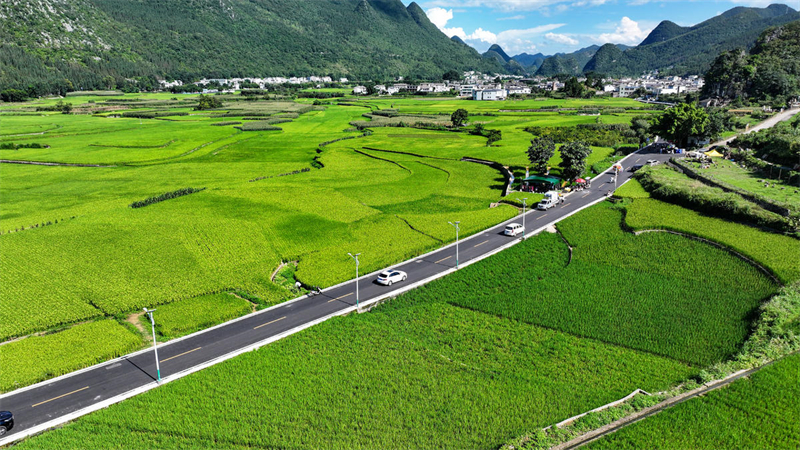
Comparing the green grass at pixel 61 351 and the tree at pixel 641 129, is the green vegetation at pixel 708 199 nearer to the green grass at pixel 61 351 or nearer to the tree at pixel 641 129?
the tree at pixel 641 129

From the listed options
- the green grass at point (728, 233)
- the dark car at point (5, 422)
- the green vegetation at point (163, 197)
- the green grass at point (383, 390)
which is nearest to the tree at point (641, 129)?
the green grass at point (728, 233)

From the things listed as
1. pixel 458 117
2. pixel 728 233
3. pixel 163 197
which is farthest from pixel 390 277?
pixel 458 117

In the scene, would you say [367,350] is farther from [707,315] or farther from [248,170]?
[248,170]

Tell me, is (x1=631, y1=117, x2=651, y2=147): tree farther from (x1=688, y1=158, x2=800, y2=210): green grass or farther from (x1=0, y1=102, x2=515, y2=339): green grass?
(x1=0, y1=102, x2=515, y2=339): green grass

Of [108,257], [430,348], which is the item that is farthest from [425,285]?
[108,257]

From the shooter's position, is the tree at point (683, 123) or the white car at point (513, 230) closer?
the white car at point (513, 230)

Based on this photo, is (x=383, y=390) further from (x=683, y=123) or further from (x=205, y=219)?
(x=683, y=123)
